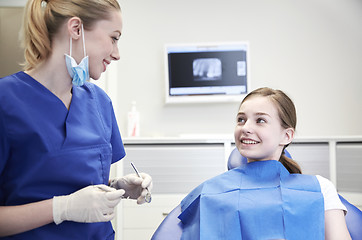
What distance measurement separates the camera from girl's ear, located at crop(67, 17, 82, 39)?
1024 millimetres

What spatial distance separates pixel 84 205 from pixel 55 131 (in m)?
0.23

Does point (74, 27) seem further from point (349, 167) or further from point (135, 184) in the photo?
point (349, 167)

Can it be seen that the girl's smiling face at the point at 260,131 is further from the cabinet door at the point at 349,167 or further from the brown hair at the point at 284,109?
the cabinet door at the point at 349,167

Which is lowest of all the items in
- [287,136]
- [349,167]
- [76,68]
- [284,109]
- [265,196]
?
[349,167]

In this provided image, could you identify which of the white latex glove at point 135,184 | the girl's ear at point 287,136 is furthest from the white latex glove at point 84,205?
the girl's ear at point 287,136

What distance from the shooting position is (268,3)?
113 inches

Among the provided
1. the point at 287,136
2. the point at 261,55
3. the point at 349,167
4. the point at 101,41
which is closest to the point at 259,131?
the point at 287,136

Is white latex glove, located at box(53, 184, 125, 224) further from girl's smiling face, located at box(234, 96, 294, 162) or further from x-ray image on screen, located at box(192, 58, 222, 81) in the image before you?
x-ray image on screen, located at box(192, 58, 222, 81)

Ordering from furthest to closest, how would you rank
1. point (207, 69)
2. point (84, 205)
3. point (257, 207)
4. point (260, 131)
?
point (207, 69)
point (260, 131)
point (257, 207)
point (84, 205)

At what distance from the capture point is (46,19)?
1.03 meters

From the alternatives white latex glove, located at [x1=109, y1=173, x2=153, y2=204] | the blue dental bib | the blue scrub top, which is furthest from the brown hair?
the blue scrub top

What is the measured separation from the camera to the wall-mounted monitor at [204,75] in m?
2.76

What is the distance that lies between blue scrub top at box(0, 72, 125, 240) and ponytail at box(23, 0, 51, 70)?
70 mm

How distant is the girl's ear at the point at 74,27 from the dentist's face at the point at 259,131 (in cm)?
64
